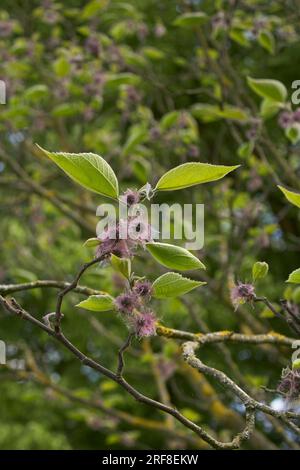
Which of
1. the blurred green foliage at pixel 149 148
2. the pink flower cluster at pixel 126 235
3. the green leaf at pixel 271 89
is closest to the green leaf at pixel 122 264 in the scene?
the pink flower cluster at pixel 126 235

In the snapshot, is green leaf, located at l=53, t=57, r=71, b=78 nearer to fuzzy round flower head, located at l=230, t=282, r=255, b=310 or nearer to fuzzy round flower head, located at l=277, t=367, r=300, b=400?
fuzzy round flower head, located at l=230, t=282, r=255, b=310

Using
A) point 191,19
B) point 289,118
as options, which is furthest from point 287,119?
point 191,19

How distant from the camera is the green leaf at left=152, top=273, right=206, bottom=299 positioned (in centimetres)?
124

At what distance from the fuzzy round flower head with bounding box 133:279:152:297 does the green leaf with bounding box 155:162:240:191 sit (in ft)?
0.62

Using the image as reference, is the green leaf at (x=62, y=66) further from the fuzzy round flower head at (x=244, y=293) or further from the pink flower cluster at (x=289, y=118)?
the fuzzy round flower head at (x=244, y=293)

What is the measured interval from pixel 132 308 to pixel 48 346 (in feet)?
29.1

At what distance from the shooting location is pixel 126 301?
3.98ft

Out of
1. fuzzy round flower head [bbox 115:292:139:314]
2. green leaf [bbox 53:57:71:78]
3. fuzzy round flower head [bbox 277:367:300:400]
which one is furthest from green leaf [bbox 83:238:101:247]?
green leaf [bbox 53:57:71:78]

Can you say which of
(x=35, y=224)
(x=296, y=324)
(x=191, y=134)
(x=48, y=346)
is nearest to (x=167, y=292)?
(x=296, y=324)

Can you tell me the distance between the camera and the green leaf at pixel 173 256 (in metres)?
1.16

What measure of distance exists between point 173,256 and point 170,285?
0.30 feet

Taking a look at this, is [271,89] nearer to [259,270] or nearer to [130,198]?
[259,270]

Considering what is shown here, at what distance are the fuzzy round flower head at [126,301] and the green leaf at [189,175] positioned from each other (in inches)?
8.3
